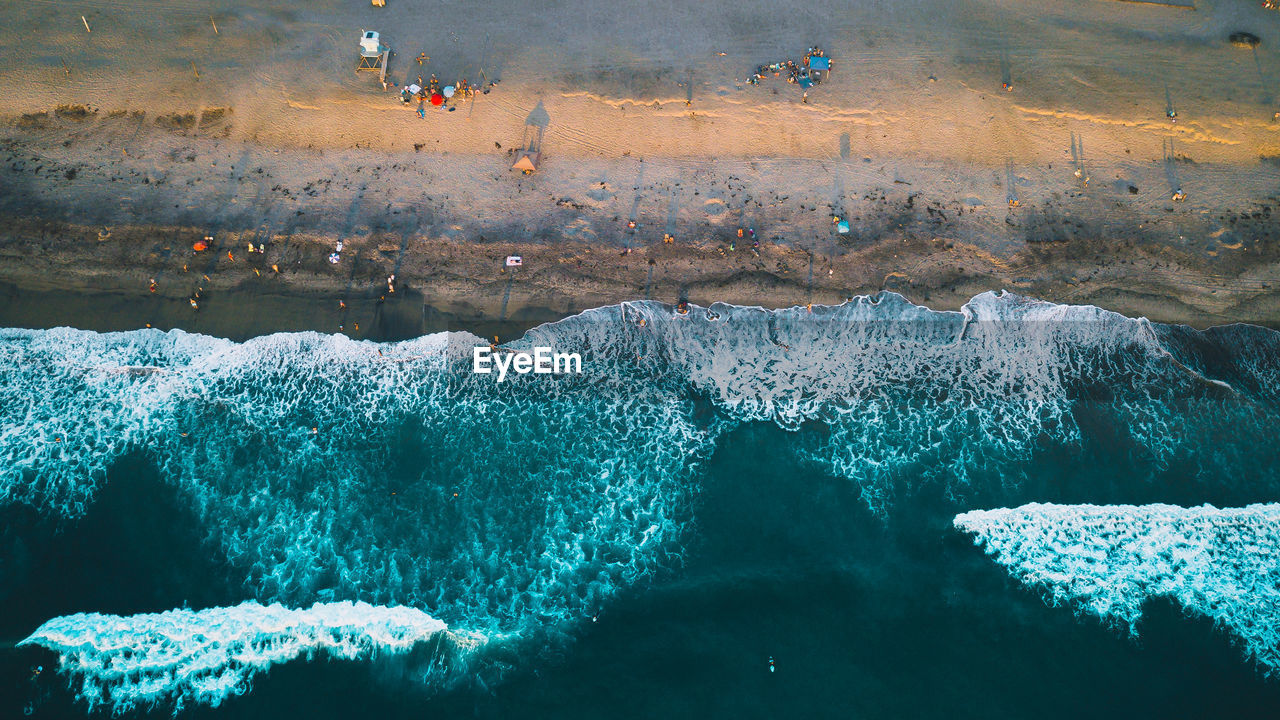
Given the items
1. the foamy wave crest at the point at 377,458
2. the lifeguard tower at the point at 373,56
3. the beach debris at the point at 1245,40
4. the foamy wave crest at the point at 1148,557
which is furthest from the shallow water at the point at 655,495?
the beach debris at the point at 1245,40

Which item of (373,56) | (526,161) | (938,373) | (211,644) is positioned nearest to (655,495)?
(938,373)

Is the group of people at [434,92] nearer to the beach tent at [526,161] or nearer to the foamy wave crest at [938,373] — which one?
the beach tent at [526,161]

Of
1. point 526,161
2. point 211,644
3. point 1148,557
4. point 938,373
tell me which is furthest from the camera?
point 526,161

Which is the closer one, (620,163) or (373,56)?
(620,163)

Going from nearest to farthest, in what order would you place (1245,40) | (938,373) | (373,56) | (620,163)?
(938,373) → (620,163) → (373,56) → (1245,40)

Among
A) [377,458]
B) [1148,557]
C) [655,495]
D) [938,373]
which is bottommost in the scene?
[1148,557]

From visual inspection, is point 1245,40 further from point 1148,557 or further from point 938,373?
point 1148,557

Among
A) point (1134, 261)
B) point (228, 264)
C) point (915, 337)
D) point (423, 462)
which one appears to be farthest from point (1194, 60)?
point (228, 264)
